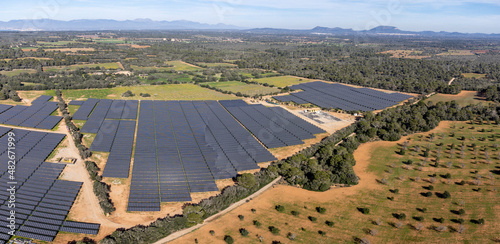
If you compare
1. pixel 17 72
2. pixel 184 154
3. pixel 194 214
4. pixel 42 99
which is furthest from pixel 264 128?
pixel 17 72

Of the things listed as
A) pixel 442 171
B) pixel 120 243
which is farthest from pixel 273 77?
pixel 120 243

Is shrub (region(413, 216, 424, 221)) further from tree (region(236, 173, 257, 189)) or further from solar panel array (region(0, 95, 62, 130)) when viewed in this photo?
solar panel array (region(0, 95, 62, 130))

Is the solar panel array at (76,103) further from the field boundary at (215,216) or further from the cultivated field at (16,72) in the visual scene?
the field boundary at (215,216)

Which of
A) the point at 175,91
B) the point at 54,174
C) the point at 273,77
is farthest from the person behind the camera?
the point at 273,77

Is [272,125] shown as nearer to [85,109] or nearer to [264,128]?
[264,128]

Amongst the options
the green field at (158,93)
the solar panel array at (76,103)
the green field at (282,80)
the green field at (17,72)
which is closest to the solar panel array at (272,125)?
the green field at (158,93)

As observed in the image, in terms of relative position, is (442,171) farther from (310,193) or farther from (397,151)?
(310,193)
